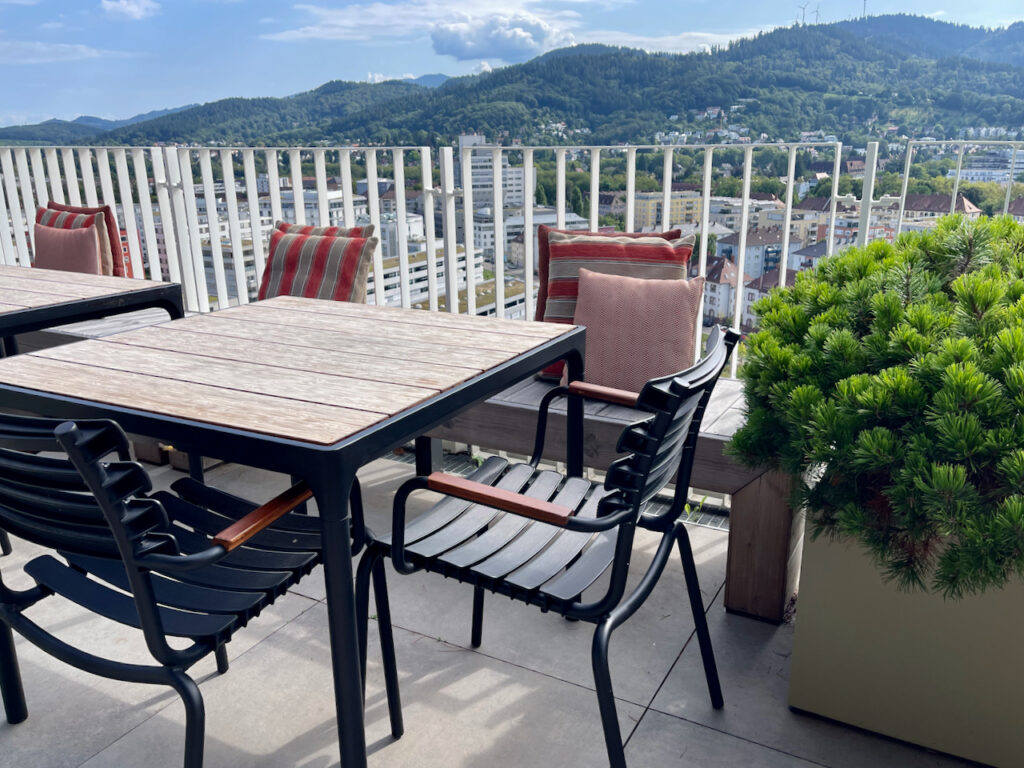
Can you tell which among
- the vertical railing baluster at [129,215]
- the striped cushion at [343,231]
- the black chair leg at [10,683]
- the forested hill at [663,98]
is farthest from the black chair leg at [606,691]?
the vertical railing baluster at [129,215]

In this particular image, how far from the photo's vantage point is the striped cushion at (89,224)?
398 cm

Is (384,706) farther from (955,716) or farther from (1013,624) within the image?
(1013,624)

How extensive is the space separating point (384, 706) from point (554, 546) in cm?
67

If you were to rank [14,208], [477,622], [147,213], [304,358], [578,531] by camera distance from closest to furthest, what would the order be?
[578,531] → [304,358] → [477,622] → [147,213] → [14,208]

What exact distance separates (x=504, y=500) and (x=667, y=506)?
2.00 m

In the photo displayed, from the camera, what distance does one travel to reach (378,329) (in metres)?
2.17

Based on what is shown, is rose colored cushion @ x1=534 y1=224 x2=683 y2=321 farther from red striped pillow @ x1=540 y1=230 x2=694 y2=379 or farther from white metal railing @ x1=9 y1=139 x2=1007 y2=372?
white metal railing @ x1=9 y1=139 x2=1007 y2=372

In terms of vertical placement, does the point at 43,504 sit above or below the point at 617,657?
above

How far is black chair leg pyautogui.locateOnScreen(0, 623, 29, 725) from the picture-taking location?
69.2 inches

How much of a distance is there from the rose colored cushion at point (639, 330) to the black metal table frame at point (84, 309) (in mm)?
1548

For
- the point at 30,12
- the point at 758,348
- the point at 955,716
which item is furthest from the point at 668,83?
the point at 30,12

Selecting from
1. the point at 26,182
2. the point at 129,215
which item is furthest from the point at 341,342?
the point at 26,182

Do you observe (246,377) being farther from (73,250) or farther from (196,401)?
(73,250)

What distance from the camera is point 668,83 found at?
753 cm
